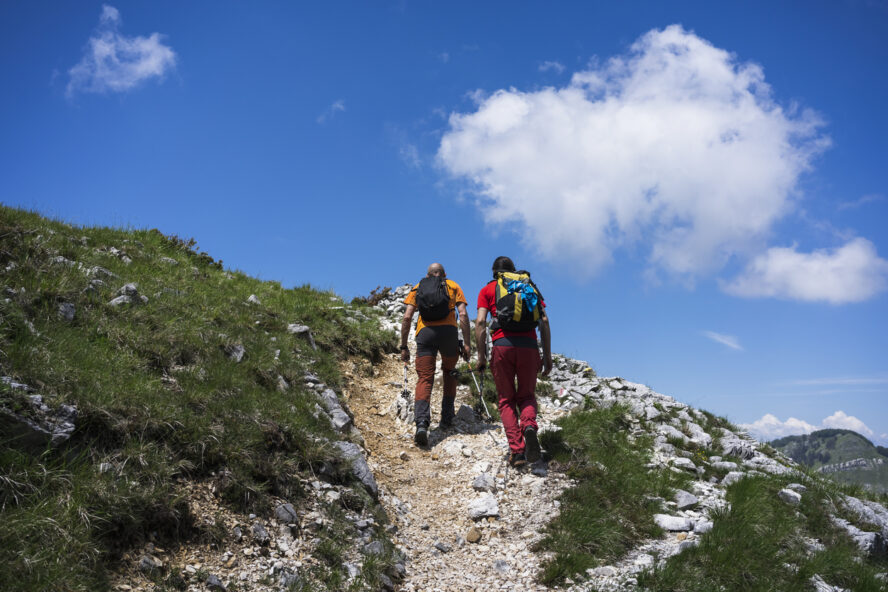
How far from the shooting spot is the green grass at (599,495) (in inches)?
255

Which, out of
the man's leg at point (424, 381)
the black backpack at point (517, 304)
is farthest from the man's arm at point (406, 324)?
the black backpack at point (517, 304)

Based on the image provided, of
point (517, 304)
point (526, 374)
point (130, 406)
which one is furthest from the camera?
point (526, 374)

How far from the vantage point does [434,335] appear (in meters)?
9.75

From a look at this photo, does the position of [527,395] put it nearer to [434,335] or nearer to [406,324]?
[434,335]

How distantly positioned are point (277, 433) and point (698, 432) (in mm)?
9704

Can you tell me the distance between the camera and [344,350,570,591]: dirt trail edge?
6283mm

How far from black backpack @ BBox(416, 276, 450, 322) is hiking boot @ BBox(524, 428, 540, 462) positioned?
2824 mm

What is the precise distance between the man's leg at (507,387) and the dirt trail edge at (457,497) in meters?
0.68

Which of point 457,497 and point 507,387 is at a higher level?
point 507,387

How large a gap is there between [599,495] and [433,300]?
14.5 ft

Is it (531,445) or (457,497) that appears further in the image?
(531,445)

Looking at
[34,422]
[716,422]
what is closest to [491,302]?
[34,422]

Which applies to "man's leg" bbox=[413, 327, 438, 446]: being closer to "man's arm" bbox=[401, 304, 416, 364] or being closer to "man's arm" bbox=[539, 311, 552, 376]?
"man's arm" bbox=[401, 304, 416, 364]

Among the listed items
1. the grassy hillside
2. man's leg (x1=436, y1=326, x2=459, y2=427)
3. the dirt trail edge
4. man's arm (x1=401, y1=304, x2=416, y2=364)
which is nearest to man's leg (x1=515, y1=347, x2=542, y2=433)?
the dirt trail edge
